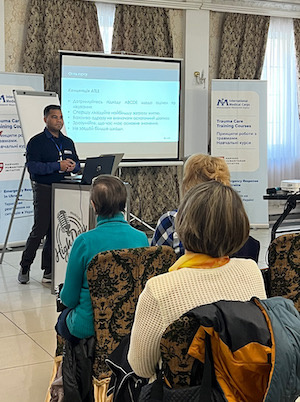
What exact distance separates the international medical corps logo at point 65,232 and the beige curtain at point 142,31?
3646mm

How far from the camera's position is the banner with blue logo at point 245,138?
26.5 feet

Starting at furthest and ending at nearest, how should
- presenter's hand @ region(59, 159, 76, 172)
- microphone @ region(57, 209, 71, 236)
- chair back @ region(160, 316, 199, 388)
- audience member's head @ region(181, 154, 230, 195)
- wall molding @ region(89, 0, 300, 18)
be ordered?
1. wall molding @ region(89, 0, 300, 18)
2. presenter's hand @ region(59, 159, 76, 172)
3. microphone @ region(57, 209, 71, 236)
4. audience member's head @ region(181, 154, 230, 195)
5. chair back @ region(160, 316, 199, 388)

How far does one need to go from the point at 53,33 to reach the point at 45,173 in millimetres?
2764

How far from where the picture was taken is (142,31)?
7.85 meters

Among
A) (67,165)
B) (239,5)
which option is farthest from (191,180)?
(239,5)

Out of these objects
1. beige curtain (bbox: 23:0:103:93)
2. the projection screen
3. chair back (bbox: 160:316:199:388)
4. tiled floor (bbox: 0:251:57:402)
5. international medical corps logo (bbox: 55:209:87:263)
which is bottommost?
tiled floor (bbox: 0:251:57:402)

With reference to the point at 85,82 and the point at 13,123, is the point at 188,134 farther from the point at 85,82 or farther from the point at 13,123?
the point at 13,123

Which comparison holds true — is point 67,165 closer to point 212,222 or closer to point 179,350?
point 212,222

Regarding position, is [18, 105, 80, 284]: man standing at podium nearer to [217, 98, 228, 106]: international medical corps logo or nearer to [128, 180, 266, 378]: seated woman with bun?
[217, 98, 228, 106]: international medical corps logo

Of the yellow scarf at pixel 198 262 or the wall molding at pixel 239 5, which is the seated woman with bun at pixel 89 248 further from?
the wall molding at pixel 239 5

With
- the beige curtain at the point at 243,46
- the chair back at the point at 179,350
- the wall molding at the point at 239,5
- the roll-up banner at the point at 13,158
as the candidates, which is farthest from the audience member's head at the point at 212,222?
the beige curtain at the point at 243,46

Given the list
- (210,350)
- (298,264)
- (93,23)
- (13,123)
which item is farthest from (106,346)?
(93,23)

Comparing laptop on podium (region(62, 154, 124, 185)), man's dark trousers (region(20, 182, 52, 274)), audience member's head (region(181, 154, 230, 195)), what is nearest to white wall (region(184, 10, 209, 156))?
man's dark trousers (region(20, 182, 52, 274))

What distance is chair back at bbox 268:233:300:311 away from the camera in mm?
2394
